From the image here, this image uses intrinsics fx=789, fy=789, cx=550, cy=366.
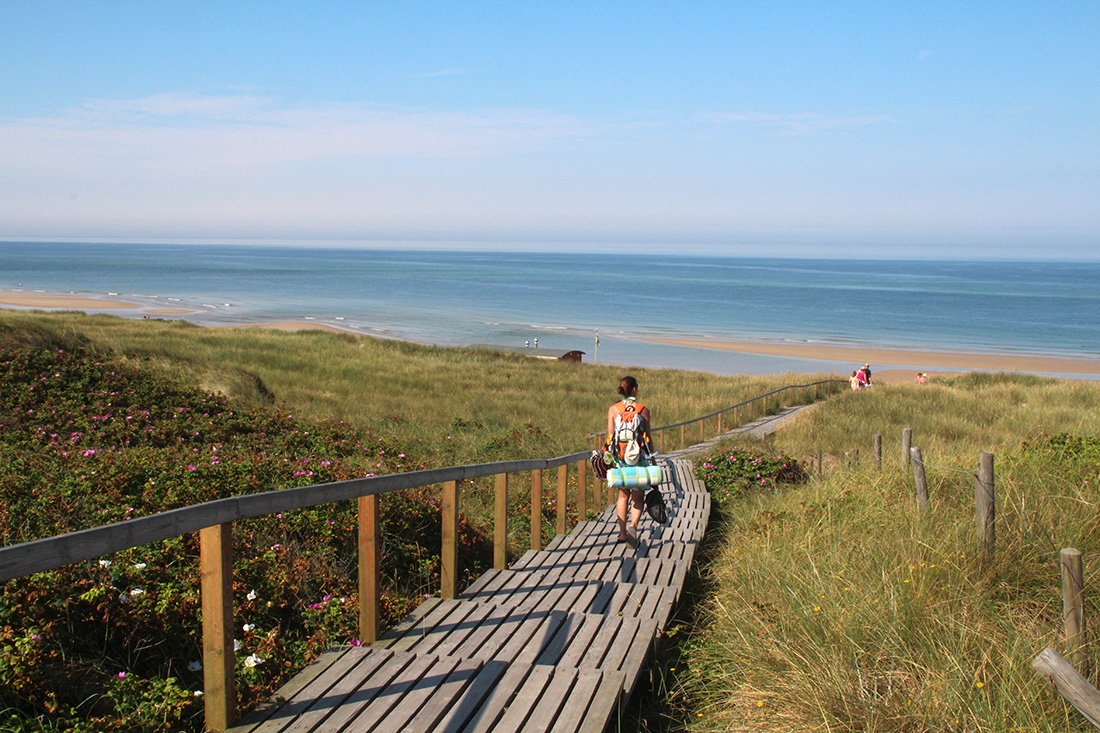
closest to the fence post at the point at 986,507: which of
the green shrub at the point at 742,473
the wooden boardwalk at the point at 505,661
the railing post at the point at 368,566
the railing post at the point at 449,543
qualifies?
the wooden boardwalk at the point at 505,661

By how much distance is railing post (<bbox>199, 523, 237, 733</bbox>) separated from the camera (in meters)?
3.00

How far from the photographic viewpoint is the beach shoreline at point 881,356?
149ft

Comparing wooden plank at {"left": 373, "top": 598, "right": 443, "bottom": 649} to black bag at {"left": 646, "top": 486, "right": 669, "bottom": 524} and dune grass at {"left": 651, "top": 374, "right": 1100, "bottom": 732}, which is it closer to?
dune grass at {"left": 651, "top": 374, "right": 1100, "bottom": 732}

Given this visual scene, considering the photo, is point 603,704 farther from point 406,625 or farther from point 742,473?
point 742,473

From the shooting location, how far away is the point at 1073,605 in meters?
3.62

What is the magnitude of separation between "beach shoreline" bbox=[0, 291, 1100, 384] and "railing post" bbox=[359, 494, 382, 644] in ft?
128

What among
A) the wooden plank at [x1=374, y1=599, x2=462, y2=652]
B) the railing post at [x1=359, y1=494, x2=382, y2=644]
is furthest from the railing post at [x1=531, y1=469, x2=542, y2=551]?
the railing post at [x1=359, y1=494, x2=382, y2=644]

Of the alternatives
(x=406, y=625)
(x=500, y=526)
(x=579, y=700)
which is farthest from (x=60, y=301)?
(x=579, y=700)

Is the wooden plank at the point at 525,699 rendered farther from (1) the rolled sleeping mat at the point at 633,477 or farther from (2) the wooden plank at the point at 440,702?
(1) the rolled sleeping mat at the point at 633,477

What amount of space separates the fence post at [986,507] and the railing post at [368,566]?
3.75 metres

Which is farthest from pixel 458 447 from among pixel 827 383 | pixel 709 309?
pixel 709 309

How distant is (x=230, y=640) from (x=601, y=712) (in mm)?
1545

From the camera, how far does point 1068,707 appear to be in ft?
10.8

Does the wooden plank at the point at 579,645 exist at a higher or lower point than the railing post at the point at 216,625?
lower
